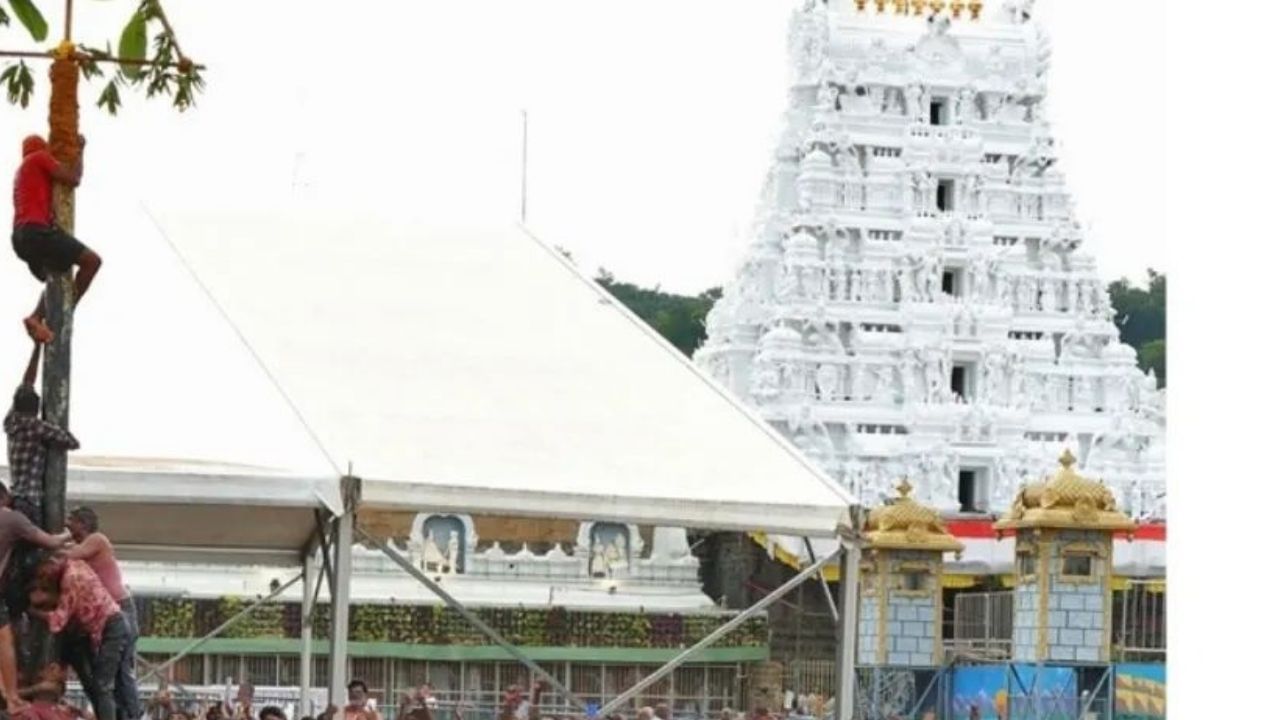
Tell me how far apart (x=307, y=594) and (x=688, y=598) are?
110ft

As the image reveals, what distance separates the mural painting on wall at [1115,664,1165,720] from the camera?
27422 millimetres

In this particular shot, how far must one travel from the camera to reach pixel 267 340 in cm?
1234

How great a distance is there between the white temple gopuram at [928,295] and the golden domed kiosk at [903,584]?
1683 centimetres

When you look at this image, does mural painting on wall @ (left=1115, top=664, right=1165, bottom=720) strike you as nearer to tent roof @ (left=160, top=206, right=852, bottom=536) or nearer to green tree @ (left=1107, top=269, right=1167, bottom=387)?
tent roof @ (left=160, top=206, right=852, bottom=536)

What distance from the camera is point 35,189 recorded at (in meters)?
7.37

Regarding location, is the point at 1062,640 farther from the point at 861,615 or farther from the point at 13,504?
the point at 13,504

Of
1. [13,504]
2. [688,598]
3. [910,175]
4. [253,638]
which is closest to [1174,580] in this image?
[13,504]

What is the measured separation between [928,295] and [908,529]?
19.6 meters

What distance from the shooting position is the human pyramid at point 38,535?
7.28 meters

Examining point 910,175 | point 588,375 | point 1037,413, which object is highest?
point 910,175

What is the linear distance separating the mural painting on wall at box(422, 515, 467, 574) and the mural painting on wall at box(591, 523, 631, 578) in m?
2.06

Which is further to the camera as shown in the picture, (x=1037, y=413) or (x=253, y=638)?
(x=1037, y=413)

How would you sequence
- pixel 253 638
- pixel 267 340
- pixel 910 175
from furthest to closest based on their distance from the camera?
pixel 910 175
pixel 253 638
pixel 267 340

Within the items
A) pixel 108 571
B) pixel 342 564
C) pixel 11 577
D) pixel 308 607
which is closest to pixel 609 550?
pixel 308 607
